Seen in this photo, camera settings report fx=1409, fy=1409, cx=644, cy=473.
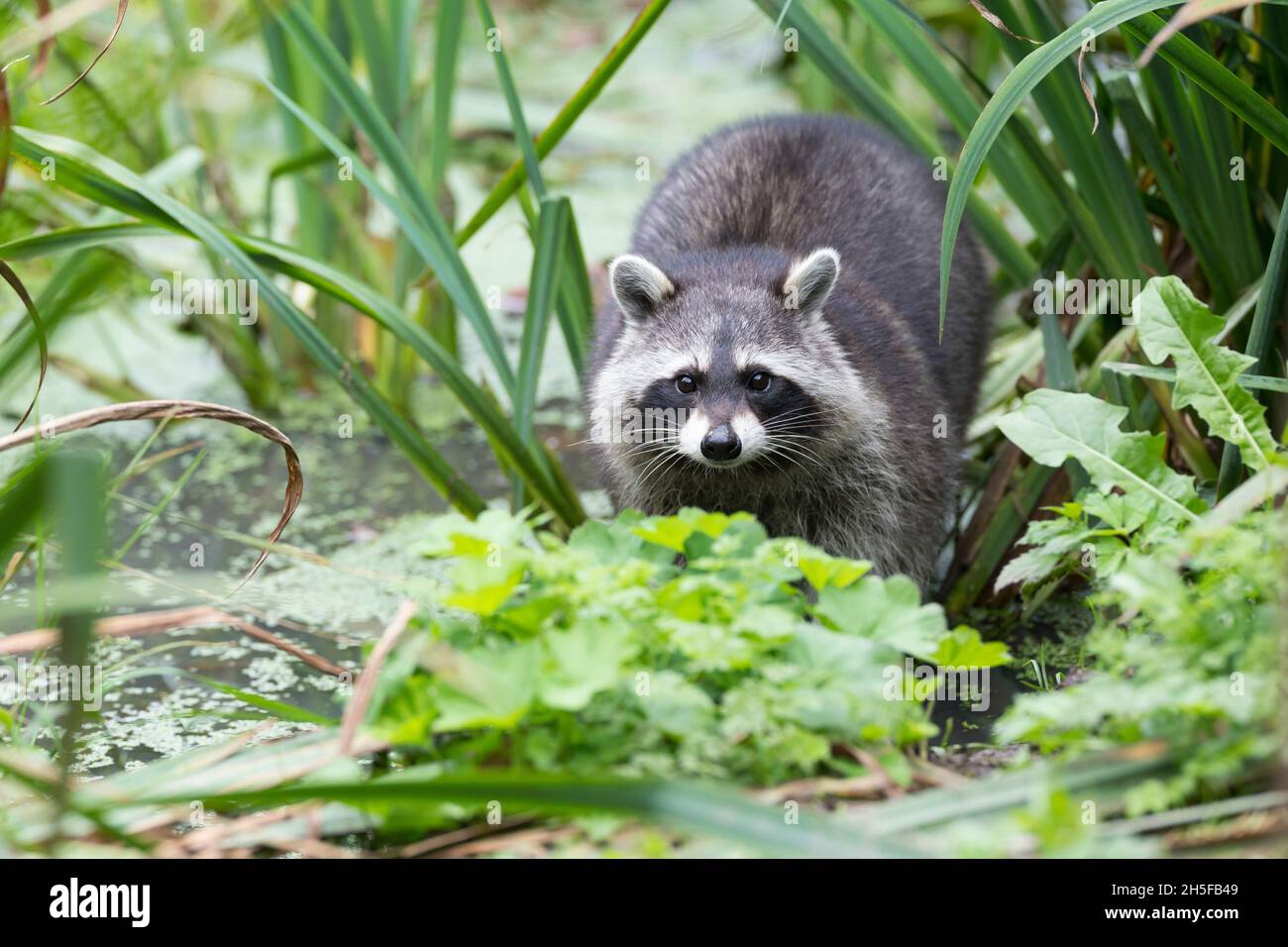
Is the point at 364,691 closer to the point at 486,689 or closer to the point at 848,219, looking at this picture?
the point at 486,689

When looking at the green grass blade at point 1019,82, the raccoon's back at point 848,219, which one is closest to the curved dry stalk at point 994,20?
the green grass blade at point 1019,82

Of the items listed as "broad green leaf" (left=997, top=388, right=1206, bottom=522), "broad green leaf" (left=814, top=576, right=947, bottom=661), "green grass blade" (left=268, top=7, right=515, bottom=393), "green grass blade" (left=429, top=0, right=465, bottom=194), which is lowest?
"broad green leaf" (left=814, top=576, right=947, bottom=661)

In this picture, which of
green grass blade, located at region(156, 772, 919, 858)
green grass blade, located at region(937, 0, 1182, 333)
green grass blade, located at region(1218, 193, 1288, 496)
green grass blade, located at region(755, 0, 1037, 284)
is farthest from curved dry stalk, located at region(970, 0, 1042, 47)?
green grass blade, located at region(156, 772, 919, 858)

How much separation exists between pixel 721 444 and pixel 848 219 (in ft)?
4.73

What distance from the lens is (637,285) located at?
4.62 meters

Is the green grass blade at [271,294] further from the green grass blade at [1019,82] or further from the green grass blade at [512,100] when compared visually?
the green grass blade at [1019,82]

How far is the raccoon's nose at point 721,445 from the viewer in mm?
4129

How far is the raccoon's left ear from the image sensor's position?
4461 mm

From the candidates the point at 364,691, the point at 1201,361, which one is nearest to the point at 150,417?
the point at 364,691


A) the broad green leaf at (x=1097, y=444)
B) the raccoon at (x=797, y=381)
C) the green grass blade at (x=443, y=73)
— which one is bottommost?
the broad green leaf at (x=1097, y=444)

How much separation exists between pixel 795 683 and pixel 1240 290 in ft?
7.95

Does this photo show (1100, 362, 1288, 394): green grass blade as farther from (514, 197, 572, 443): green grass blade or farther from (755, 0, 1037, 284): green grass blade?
(514, 197, 572, 443): green grass blade

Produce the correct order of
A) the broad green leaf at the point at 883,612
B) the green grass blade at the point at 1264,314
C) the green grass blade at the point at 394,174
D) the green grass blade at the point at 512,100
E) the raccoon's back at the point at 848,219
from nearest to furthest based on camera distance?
the broad green leaf at the point at 883,612
the green grass blade at the point at 1264,314
the green grass blade at the point at 512,100
the green grass blade at the point at 394,174
the raccoon's back at the point at 848,219

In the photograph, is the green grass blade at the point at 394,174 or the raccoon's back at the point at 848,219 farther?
the raccoon's back at the point at 848,219
